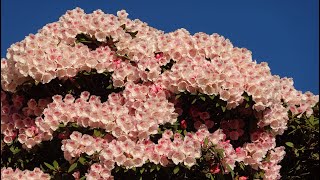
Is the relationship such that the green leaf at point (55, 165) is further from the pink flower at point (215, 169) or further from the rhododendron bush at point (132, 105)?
the pink flower at point (215, 169)

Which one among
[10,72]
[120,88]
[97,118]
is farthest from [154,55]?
[10,72]

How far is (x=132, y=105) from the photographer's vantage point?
5.60m

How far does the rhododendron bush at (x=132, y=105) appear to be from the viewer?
A: 539cm

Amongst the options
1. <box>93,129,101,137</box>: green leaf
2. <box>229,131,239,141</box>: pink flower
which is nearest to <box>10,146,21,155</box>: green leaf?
<box>93,129,101,137</box>: green leaf

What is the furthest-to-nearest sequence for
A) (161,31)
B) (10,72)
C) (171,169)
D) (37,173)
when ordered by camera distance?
(161,31) < (10,72) < (37,173) < (171,169)

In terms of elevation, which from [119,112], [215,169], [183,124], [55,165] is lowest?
[55,165]

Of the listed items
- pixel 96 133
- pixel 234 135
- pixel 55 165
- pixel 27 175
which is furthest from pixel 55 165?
pixel 234 135

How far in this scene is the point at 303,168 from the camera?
6738 mm

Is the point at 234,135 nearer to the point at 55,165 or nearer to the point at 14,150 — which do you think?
the point at 55,165

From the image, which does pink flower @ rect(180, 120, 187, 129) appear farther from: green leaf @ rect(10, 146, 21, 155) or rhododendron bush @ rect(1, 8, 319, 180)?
green leaf @ rect(10, 146, 21, 155)

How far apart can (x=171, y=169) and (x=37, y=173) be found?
1286 mm

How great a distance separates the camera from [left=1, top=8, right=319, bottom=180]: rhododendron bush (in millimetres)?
5391

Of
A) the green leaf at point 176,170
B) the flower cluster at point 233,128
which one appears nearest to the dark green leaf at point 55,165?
the green leaf at point 176,170

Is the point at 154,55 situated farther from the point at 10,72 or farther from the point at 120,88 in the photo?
the point at 10,72
